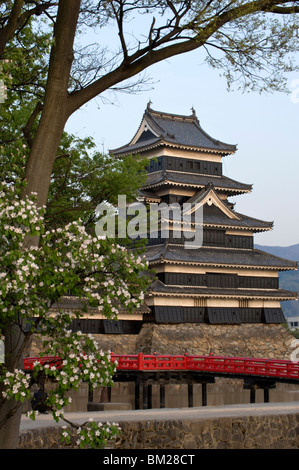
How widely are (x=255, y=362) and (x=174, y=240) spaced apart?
1746 centimetres

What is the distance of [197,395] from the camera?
148 ft

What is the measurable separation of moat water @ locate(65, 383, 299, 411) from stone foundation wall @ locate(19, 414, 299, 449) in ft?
62.7

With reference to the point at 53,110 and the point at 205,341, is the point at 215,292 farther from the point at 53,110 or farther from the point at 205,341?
the point at 53,110

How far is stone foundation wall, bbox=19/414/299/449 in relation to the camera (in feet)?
60.7

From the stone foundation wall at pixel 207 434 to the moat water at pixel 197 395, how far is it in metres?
19.1

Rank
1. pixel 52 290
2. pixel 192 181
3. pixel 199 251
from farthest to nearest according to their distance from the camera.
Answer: pixel 192 181 < pixel 199 251 < pixel 52 290

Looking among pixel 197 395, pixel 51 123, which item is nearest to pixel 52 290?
pixel 51 123

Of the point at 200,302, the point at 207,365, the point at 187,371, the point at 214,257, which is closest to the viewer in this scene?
the point at 207,365

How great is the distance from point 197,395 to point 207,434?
2609 centimetres

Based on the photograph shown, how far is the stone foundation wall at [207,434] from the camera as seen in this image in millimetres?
18500

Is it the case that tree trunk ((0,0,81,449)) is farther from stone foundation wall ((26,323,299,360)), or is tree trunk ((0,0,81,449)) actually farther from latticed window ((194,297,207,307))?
latticed window ((194,297,207,307))

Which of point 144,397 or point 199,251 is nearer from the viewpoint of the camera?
point 144,397

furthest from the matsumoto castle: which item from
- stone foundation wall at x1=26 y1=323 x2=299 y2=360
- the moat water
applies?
the moat water
